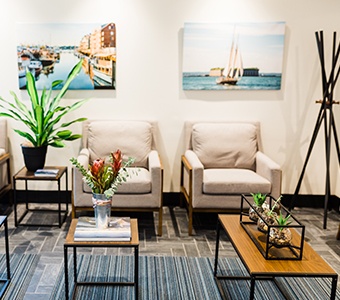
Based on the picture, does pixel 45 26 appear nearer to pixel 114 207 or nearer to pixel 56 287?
pixel 114 207

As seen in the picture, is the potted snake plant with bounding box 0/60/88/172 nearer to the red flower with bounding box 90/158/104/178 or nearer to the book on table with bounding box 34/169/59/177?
the book on table with bounding box 34/169/59/177

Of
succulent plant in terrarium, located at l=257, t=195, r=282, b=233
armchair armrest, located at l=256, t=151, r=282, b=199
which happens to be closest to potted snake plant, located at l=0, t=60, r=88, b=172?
armchair armrest, located at l=256, t=151, r=282, b=199

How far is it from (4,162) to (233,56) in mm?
2118

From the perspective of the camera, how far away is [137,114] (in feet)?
12.3

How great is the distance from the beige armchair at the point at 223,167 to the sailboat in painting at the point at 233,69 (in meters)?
0.37

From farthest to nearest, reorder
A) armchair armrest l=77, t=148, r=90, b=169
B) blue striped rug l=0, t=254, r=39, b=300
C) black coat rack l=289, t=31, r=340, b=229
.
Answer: black coat rack l=289, t=31, r=340, b=229 → armchair armrest l=77, t=148, r=90, b=169 → blue striped rug l=0, t=254, r=39, b=300

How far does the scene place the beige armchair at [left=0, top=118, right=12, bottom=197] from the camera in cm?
360

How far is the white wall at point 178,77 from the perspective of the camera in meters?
3.58

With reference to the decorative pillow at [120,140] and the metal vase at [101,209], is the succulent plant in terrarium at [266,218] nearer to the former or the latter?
the metal vase at [101,209]

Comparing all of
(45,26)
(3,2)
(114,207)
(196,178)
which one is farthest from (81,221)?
(3,2)

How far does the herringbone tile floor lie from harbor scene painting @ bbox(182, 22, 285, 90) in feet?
3.78

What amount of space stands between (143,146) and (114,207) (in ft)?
2.16

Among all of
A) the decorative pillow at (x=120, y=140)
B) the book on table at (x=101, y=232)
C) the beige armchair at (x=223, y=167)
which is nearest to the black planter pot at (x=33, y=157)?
the decorative pillow at (x=120, y=140)

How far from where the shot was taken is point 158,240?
3094 mm
